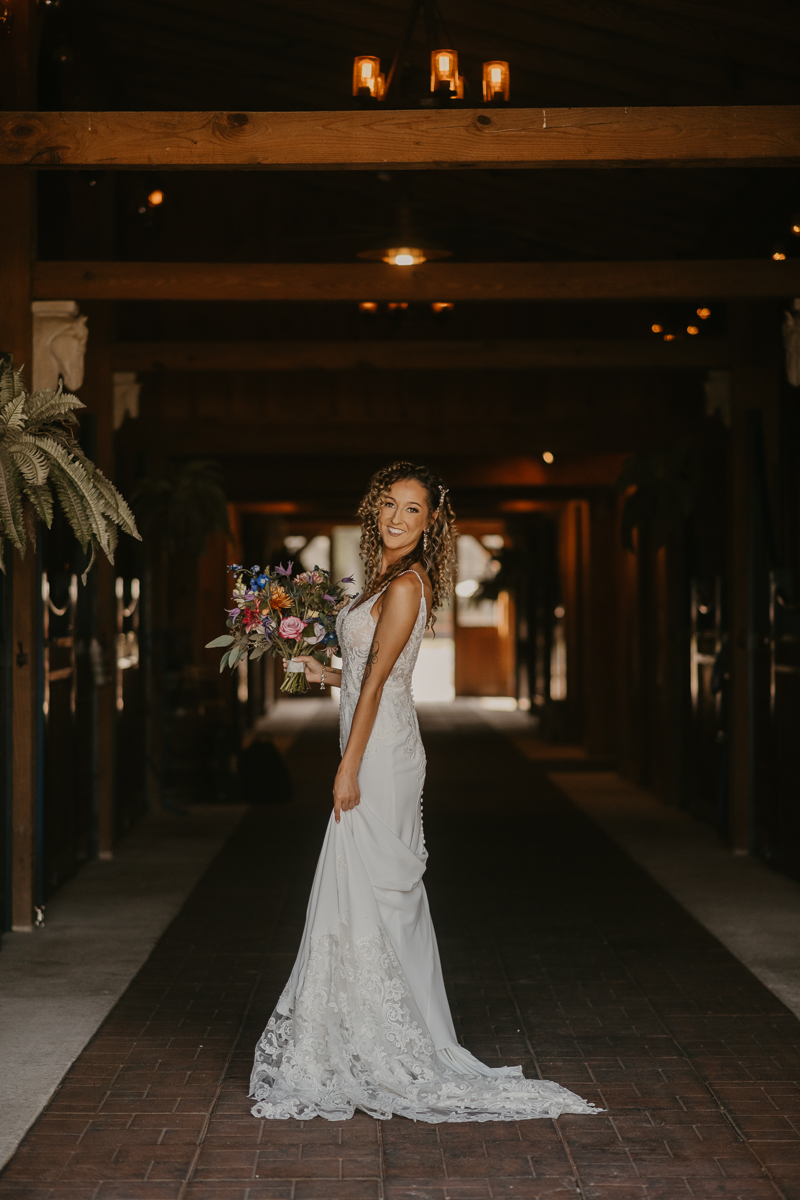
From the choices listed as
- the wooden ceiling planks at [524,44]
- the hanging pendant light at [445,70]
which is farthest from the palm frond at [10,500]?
the wooden ceiling planks at [524,44]

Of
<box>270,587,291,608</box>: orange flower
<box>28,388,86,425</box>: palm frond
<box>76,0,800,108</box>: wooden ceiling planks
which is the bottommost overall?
<box>270,587,291,608</box>: orange flower

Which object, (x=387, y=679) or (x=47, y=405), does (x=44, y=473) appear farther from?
(x=387, y=679)

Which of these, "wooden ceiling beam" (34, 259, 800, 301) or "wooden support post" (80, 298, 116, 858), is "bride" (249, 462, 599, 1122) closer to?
"wooden ceiling beam" (34, 259, 800, 301)

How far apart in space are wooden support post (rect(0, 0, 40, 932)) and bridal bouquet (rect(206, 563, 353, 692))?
6.40ft

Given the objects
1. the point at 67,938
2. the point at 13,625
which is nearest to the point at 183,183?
the point at 13,625

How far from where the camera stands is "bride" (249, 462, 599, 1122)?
10.8 ft

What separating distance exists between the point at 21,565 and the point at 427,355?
298 centimetres

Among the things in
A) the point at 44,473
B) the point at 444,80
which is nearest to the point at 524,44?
the point at 444,80

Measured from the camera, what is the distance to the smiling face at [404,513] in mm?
3504

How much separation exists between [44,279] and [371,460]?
22.3 ft

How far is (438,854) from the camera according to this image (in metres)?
7.30

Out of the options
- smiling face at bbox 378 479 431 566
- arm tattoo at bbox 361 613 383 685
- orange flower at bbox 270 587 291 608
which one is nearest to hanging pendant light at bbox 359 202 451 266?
smiling face at bbox 378 479 431 566

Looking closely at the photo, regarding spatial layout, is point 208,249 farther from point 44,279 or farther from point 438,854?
point 438,854

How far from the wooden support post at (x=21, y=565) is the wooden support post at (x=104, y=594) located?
1717 mm
